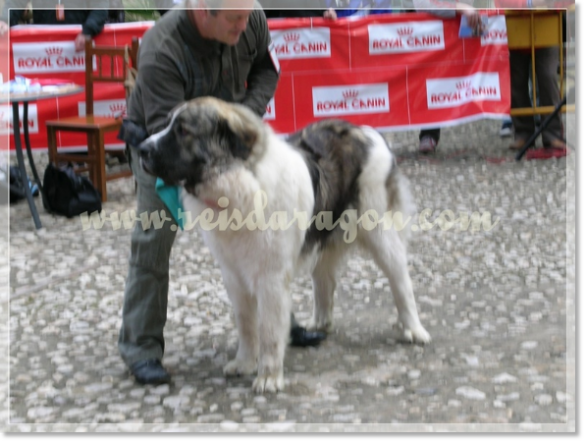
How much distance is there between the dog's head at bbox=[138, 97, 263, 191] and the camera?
3559mm

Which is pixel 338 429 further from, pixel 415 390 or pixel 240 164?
pixel 240 164

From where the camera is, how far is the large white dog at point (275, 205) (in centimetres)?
359

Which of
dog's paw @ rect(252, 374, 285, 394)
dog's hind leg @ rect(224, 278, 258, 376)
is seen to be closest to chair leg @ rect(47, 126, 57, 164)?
dog's hind leg @ rect(224, 278, 258, 376)

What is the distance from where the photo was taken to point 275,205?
3.73 meters

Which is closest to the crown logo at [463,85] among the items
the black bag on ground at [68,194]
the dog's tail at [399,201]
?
the black bag on ground at [68,194]

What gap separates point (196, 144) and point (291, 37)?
615 centimetres

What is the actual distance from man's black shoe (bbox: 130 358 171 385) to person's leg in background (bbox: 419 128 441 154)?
6.39 meters

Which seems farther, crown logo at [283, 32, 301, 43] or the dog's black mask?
crown logo at [283, 32, 301, 43]

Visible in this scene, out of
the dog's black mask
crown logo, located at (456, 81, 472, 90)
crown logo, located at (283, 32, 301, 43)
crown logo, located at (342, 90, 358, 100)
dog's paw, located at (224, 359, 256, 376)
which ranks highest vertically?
crown logo, located at (283, 32, 301, 43)

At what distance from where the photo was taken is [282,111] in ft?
31.0

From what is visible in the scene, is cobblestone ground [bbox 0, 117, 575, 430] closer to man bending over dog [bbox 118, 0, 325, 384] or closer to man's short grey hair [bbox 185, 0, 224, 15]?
man bending over dog [bbox 118, 0, 325, 384]

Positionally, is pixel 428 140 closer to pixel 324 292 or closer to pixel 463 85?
pixel 463 85

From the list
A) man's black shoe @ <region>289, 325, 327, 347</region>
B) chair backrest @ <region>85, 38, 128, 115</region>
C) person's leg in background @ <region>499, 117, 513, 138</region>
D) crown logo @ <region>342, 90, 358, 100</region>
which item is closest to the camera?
man's black shoe @ <region>289, 325, 327, 347</region>

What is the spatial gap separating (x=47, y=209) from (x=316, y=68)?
3642mm
